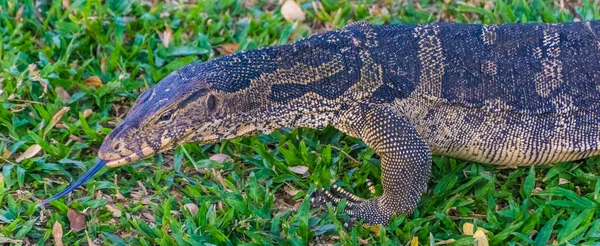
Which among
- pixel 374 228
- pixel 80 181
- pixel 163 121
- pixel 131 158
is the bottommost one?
pixel 374 228

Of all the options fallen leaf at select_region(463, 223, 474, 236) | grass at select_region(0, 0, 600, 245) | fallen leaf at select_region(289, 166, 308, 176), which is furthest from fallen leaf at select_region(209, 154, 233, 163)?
fallen leaf at select_region(463, 223, 474, 236)

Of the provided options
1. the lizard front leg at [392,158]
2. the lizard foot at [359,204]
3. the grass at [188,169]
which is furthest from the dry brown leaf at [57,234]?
the lizard front leg at [392,158]

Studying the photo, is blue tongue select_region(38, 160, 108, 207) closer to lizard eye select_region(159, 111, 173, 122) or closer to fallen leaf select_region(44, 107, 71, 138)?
lizard eye select_region(159, 111, 173, 122)

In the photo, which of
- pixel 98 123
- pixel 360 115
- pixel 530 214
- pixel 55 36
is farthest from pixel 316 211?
pixel 55 36

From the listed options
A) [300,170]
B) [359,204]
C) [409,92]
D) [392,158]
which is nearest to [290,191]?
[300,170]

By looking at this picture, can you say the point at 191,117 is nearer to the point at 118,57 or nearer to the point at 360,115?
the point at 360,115

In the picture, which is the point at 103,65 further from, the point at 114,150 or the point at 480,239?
the point at 480,239
